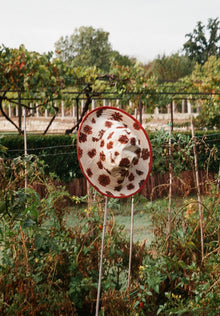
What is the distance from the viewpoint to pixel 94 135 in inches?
114

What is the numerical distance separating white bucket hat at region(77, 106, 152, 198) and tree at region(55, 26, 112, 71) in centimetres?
5061

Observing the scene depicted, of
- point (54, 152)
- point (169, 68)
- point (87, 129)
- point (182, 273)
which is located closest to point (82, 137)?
point (87, 129)

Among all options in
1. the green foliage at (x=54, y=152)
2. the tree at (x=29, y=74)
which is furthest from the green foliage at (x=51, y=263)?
the tree at (x=29, y=74)

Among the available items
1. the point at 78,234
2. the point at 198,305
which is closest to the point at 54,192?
the point at 78,234

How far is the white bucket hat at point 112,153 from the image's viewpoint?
8.87ft

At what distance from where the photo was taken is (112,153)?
270 centimetres

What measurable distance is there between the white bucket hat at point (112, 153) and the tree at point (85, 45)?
5061 centimetres

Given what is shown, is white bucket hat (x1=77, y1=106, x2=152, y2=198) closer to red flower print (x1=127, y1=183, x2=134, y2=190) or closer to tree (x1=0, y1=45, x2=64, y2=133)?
red flower print (x1=127, y1=183, x2=134, y2=190)

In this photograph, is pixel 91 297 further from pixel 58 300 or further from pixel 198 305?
pixel 198 305

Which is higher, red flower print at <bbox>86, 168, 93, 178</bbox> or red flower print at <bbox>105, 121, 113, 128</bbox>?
red flower print at <bbox>105, 121, 113, 128</bbox>

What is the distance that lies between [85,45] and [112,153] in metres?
55.6

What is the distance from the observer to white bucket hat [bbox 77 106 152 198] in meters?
2.71

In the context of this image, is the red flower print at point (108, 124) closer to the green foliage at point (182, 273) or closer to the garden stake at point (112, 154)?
the garden stake at point (112, 154)

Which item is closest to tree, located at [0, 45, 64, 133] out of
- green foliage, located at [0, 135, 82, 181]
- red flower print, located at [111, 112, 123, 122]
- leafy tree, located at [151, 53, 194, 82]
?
green foliage, located at [0, 135, 82, 181]
